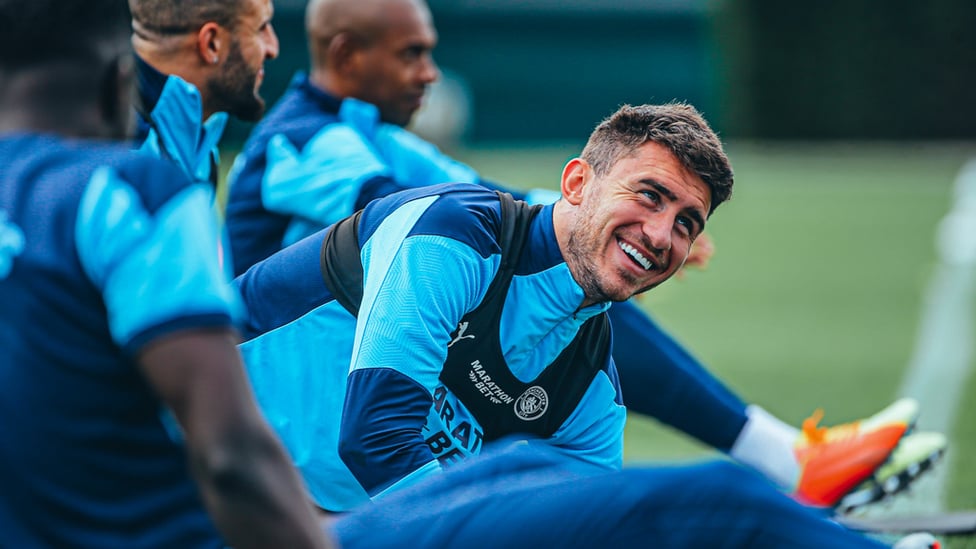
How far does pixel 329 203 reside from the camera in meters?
4.61

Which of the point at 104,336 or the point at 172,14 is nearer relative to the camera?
the point at 104,336

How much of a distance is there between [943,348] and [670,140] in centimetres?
576

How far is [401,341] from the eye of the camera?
2814 millimetres

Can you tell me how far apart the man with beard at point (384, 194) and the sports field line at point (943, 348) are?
0.17 metres

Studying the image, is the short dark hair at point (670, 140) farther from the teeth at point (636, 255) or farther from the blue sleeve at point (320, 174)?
the blue sleeve at point (320, 174)

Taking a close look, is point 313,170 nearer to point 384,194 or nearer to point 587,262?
point 384,194

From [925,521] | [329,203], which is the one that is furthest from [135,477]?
[925,521]

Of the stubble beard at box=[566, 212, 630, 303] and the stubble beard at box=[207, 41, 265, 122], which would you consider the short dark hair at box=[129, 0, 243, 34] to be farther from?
the stubble beard at box=[566, 212, 630, 303]

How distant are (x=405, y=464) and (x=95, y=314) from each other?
109 centimetres

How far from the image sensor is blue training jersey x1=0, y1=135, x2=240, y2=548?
1.75 meters

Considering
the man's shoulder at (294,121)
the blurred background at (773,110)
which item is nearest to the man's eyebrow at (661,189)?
the man's shoulder at (294,121)

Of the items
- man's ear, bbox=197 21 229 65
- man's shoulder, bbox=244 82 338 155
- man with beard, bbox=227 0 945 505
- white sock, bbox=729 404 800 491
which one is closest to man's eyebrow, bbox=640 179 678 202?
man with beard, bbox=227 0 945 505

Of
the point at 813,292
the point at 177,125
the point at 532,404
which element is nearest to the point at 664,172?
the point at 532,404

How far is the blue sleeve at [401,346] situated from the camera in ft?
9.12
